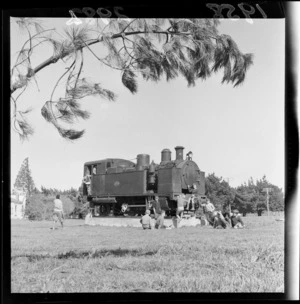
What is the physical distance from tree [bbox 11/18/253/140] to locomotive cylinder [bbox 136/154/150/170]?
61 cm

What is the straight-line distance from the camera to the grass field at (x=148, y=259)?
17.4ft

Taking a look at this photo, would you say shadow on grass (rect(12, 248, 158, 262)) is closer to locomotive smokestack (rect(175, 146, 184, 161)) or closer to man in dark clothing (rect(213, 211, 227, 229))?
man in dark clothing (rect(213, 211, 227, 229))

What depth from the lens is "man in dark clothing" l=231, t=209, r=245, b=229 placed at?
565 cm

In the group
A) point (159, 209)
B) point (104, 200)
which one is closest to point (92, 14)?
point (104, 200)

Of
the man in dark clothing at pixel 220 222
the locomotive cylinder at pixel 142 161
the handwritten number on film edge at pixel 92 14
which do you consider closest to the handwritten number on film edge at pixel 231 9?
the handwritten number on film edge at pixel 92 14

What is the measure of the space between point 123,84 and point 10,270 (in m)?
2.01

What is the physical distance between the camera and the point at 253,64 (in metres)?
5.43

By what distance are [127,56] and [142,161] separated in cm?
101

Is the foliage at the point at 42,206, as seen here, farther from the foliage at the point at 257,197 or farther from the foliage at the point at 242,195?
the foliage at the point at 257,197

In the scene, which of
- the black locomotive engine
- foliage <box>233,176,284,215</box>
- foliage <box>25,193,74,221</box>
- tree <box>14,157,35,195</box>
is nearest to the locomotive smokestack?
the black locomotive engine

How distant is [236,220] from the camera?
18.6 ft

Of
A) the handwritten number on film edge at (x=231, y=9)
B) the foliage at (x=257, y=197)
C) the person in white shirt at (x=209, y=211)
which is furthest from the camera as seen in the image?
the person in white shirt at (x=209, y=211)

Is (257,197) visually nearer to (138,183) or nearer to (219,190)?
(219,190)
